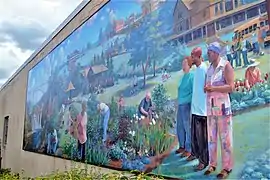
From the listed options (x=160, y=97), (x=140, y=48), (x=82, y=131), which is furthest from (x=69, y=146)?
(x=160, y=97)

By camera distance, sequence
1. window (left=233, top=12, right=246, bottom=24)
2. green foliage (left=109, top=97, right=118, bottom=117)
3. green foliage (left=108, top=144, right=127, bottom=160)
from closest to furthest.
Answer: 1. window (left=233, top=12, right=246, bottom=24)
2. green foliage (left=108, top=144, right=127, bottom=160)
3. green foliage (left=109, top=97, right=118, bottom=117)

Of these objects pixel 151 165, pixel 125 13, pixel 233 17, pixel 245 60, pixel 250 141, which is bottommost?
pixel 151 165

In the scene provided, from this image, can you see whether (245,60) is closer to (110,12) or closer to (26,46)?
(110,12)

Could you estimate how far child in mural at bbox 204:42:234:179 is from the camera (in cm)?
259

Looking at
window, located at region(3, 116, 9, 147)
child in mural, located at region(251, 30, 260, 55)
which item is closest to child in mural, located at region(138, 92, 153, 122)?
child in mural, located at region(251, 30, 260, 55)

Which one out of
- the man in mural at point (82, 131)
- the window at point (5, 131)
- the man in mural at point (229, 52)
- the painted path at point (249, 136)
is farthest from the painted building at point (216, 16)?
the window at point (5, 131)

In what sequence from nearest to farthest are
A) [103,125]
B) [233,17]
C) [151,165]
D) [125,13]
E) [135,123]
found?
[233,17] < [151,165] < [135,123] < [125,13] < [103,125]

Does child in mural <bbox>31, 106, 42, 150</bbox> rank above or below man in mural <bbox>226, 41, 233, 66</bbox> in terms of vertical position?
below

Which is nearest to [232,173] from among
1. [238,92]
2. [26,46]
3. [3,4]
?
[238,92]

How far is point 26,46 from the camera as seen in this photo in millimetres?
12344

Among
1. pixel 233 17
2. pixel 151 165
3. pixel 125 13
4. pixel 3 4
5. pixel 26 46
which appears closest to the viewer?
pixel 233 17

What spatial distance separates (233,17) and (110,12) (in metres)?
2.40

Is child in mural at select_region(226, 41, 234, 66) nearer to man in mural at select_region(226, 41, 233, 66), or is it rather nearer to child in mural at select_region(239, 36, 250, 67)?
man in mural at select_region(226, 41, 233, 66)

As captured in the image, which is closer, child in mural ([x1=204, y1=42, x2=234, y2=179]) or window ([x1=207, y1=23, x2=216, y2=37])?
child in mural ([x1=204, y1=42, x2=234, y2=179])
